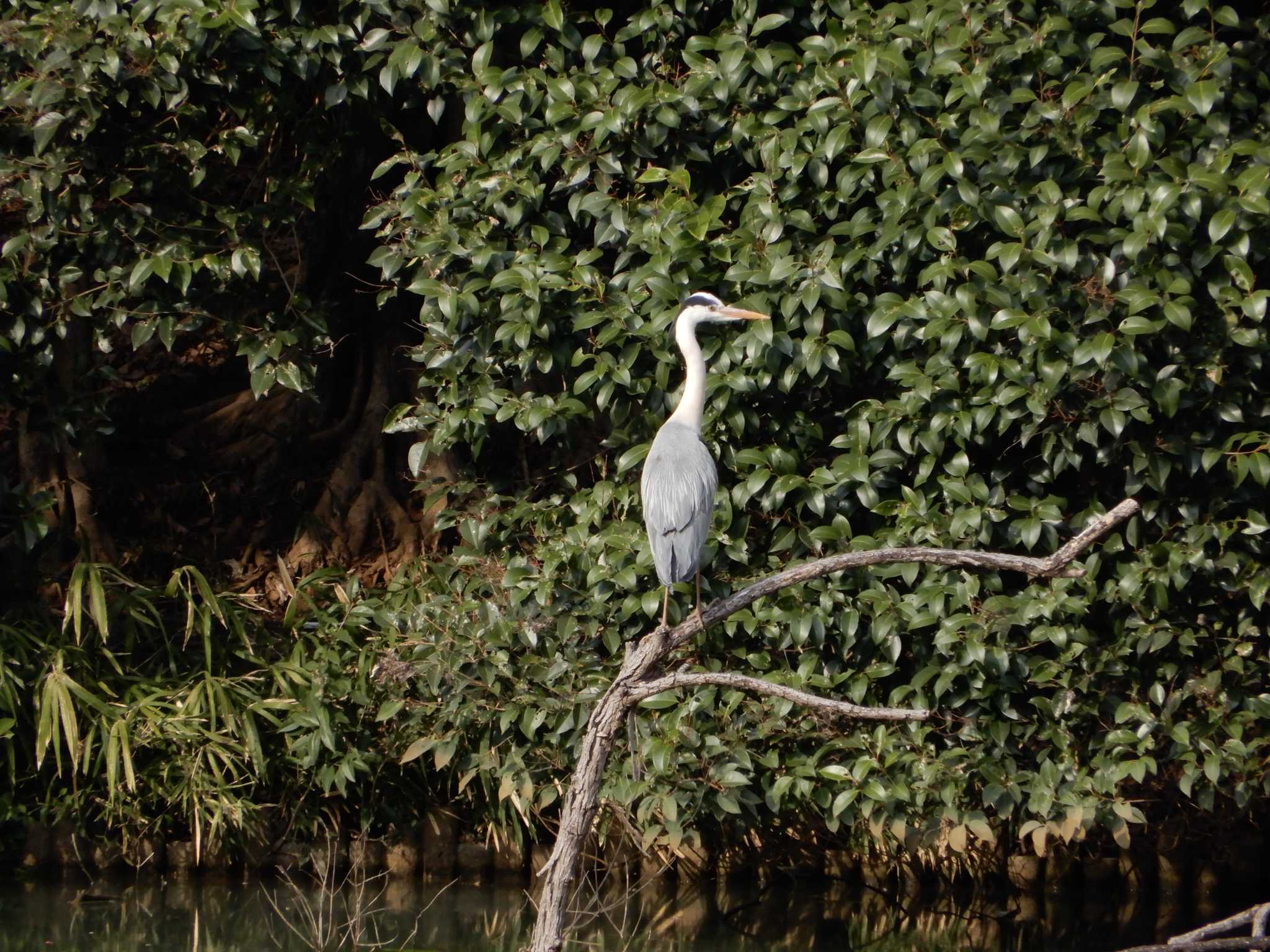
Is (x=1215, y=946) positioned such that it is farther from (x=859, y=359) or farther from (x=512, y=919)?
(x=512, y=919)

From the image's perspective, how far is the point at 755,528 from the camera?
4.99 m

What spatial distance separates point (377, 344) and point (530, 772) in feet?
7.89

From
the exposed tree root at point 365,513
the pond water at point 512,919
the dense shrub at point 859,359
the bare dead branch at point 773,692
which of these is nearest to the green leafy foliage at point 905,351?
the dense shrub at point 859,359

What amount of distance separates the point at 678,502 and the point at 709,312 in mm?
679

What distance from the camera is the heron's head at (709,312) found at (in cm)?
454

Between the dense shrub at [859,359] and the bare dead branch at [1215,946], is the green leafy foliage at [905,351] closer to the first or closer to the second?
the dense shrub at [859,359]

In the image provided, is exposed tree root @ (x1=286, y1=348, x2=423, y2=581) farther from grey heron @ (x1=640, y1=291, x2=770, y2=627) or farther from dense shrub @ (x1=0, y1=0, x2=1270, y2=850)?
grey heron @ (x1=640, y1=291, x2=770, y2=627)

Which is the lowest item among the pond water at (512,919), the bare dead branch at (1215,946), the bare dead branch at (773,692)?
the pond water at (512,919)

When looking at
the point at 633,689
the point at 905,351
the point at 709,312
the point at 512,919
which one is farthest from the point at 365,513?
the point at 633,689

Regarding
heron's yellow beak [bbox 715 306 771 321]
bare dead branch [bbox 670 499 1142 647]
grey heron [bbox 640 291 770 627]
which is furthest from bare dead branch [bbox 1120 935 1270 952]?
heron's yellow beak [bbox 715 306 771 321]

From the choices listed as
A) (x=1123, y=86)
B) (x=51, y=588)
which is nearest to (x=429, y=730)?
(x=51, y=588)

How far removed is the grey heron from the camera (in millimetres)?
4285

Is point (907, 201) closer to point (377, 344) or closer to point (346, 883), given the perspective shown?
point (377, 344)

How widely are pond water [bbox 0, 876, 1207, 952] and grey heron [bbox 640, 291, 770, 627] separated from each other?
1456 mm
